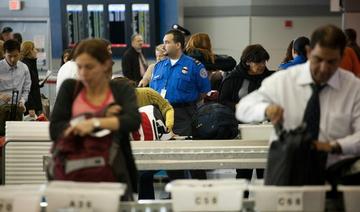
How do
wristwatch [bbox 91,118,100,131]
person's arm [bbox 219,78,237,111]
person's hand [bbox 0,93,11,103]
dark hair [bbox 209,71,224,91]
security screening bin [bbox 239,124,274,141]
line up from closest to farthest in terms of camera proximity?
wristwatch [bbox 91,118,100,131]
security screening bin [bbox 239,124,274,141]
person's arm [bbox 219,78,237,111]
person's hand [bbox 0,93,11,103]
dark hair [bbox 209,71,224,91]

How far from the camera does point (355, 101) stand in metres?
2.71

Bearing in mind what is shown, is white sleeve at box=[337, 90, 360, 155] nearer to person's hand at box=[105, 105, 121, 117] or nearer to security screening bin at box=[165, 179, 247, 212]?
security screening bin at box=[165, 179, 247, 212]

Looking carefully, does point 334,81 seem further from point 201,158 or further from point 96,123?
point 201,158

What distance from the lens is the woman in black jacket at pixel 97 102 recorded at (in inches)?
102

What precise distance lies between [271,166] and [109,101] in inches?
29.0

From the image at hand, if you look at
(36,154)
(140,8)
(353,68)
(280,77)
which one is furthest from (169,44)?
(140,8)

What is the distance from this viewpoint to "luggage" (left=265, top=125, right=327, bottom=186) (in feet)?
8.40

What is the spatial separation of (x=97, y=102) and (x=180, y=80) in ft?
10.4

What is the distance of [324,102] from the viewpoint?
2.71 meters

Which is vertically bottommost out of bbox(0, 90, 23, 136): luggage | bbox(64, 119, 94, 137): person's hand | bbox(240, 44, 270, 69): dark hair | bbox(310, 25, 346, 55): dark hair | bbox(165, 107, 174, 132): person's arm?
bbox(0, 90, 23, 136): luggage

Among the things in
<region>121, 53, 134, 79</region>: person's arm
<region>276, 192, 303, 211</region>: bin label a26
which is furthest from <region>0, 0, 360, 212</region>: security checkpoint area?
<region>121, 53, 134, 79</region>: person's arm

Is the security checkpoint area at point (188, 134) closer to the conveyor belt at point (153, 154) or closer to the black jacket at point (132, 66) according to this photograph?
the conveyor belt at point (153, 154)

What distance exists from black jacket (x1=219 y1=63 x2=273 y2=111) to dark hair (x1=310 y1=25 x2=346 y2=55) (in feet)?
9.60

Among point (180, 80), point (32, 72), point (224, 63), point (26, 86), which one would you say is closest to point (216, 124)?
point (180, 80)
